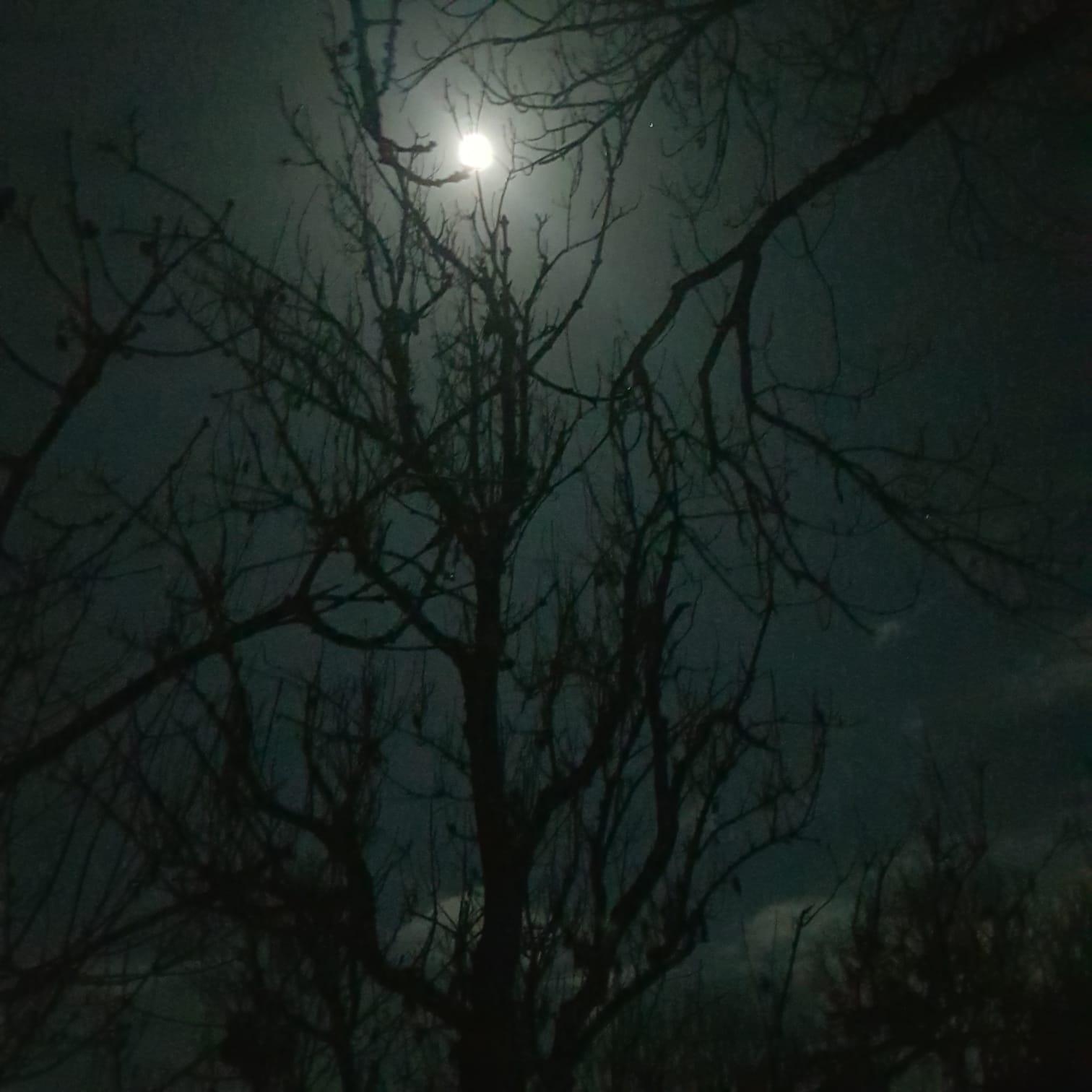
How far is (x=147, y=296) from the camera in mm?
3709

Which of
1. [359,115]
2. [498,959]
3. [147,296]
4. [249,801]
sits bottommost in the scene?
[498,959]

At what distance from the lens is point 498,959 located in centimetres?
612

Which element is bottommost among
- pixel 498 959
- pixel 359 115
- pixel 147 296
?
pixel 498 959

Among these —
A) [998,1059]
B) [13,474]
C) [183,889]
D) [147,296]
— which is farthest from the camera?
[998,1059]

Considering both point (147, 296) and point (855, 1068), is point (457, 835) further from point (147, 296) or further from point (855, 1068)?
point (147, 296)

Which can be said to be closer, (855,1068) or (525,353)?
(525,353)

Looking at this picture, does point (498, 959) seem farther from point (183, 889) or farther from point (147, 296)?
point (147, 296)

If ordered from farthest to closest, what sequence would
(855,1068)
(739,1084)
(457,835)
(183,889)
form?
(739,1084)
(855,1068)
(457,835)
(183,889)

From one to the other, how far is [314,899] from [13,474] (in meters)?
3.17

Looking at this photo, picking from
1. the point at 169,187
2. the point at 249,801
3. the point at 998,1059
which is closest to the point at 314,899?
the point at 249,801

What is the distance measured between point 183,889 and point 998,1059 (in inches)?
314

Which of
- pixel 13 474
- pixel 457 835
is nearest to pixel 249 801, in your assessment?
pixel 457 835

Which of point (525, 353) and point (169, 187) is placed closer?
point (169, 187)

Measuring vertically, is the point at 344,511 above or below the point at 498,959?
above
